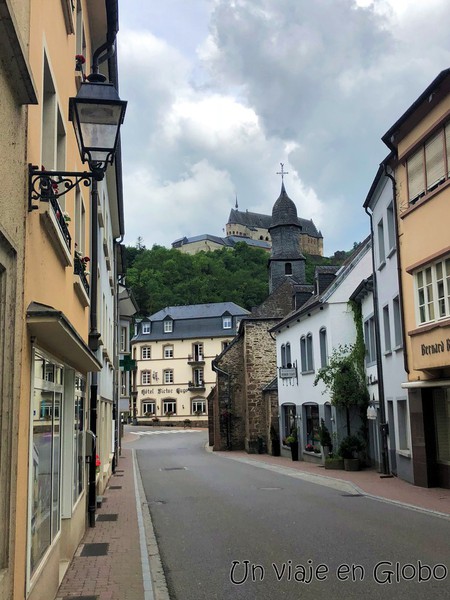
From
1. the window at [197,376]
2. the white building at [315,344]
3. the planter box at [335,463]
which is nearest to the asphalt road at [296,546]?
the planter box at [335,463]

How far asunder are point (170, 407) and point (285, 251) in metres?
33.7

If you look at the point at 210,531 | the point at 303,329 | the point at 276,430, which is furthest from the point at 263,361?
the point at 210,531

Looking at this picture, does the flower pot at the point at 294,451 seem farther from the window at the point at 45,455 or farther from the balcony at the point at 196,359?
the balcony at the point at 196,359

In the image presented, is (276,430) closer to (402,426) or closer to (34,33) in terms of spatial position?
(402,426)

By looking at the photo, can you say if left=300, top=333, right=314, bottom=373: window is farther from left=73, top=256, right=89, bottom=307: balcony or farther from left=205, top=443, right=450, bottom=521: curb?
left=73, top=256, right=89, bottom=307: balcony

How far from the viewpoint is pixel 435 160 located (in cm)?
1576

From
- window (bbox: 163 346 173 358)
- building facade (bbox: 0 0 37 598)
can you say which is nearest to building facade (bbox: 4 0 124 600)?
building facade (bbox: 0 0 37 598)

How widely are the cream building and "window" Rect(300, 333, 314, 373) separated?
42.5 metres

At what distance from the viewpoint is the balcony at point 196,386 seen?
237ft

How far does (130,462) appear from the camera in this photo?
29906 millimetres

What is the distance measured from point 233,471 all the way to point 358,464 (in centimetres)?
492

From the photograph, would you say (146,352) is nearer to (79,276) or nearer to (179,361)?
(179,361)

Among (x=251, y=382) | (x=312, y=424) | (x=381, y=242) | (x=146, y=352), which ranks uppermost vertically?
(x=146, y=352)

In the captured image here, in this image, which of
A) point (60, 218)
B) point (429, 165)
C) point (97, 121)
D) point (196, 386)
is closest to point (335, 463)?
point (429, 165)
